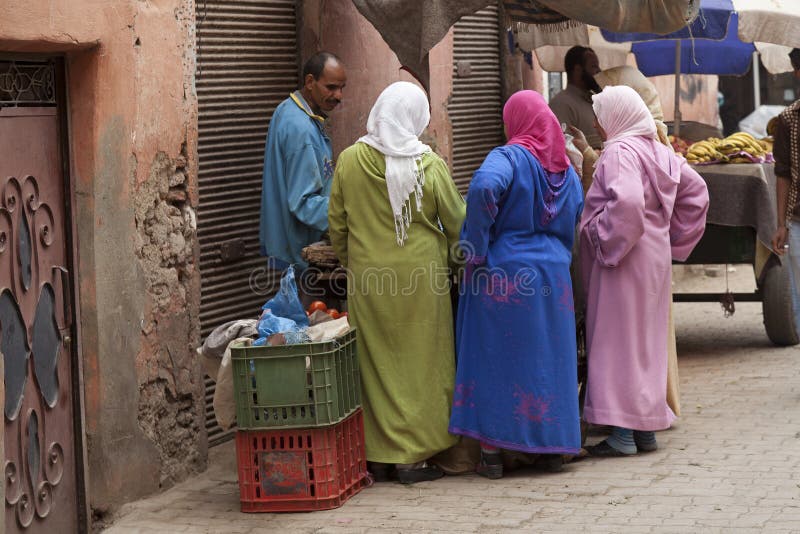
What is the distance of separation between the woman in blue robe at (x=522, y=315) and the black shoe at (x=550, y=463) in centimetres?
6

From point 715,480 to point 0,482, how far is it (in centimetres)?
318

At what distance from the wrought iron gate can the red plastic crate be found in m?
0.76

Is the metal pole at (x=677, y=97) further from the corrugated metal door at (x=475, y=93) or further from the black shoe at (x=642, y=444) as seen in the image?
the black shoe at (x=642, y=444)

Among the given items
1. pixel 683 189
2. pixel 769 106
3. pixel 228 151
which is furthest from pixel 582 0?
pixel 769 106

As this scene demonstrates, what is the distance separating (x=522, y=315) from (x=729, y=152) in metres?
3.40

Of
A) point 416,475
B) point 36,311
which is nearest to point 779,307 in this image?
point 416,475

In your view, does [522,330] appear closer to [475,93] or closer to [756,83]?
[475,93]

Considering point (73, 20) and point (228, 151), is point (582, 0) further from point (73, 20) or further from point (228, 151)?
point (73, 20)

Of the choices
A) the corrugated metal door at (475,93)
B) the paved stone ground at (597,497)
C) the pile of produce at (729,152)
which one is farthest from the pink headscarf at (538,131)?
the corrugated metal door at (475,93)

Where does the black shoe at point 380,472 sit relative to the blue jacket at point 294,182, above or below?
below

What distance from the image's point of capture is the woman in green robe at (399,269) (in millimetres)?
6070

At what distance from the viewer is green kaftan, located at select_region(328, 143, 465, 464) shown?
6.12 meters

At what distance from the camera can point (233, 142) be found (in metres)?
7.11

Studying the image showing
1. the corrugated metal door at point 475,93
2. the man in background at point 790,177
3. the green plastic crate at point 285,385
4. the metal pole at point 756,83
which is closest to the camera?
the green plastic crate at point 285,385
